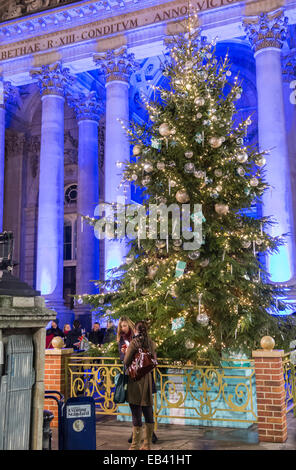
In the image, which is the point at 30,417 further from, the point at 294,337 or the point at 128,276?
the point at 294,337

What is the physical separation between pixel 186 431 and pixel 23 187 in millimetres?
25680

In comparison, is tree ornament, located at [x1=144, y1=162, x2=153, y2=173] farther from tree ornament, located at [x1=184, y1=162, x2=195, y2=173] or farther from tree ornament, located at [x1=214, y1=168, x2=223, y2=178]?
tree ornament, located at [x1=214, y1=168, x2=223, y2=178]

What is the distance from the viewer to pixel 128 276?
404 inches

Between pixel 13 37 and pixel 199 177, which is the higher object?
pixel 13 37

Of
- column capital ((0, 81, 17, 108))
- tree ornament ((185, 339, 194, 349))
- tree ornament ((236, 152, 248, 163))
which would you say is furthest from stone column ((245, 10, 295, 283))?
column capital ((0, 81, 17, 108))

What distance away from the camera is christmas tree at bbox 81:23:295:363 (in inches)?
365

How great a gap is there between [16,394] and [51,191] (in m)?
18.9

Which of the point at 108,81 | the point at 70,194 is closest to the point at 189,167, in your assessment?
the point at 108,81

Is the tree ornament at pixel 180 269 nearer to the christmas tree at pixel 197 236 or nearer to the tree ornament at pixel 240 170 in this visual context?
the christmas tree at pixel 197 236

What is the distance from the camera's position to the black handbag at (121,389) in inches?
263

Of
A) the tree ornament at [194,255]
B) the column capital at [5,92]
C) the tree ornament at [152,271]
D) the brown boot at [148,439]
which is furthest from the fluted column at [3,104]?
the brown boot at [148,439]

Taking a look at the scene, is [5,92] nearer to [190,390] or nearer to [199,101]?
[199,101]

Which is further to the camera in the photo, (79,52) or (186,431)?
(79,52)

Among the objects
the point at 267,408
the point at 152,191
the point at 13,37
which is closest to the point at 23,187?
the point at 13,37
